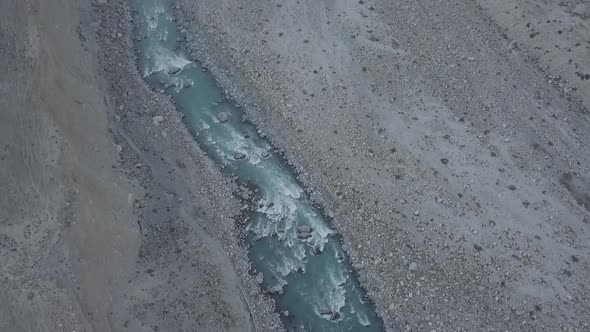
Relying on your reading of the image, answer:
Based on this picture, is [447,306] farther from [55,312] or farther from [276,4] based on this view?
[276,4]

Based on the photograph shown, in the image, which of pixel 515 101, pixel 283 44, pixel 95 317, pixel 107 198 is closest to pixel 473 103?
pixel 515 101

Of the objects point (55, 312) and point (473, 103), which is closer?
point (55, 312)

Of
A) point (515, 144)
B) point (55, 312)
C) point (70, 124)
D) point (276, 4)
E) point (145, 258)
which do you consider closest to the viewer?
point (55, 312)

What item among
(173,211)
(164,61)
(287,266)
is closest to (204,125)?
(164,61)

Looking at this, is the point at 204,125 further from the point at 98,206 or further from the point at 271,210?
the point at 98,206

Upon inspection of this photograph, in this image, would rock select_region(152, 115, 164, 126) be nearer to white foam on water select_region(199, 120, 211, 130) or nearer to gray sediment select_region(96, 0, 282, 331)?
gray sediment select_region(96, 0, 282, 331)

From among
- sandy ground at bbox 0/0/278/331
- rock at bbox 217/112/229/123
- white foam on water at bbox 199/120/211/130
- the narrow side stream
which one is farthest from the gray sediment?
rock at bbox 217/112/229/123

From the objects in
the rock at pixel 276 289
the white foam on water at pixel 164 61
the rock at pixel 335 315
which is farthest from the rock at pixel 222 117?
the rock at pixel 335 315
